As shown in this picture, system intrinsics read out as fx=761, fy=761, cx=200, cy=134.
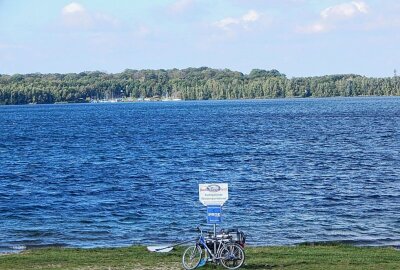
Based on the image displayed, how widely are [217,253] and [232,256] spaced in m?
0.40

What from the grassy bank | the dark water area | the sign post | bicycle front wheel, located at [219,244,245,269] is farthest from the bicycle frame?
the dark water area

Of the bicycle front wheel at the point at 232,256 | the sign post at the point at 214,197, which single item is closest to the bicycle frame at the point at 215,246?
the bicycle front wheel at the point at 232,256

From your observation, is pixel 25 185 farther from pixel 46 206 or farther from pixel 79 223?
pixel 79 223

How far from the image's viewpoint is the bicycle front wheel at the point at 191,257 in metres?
19.1

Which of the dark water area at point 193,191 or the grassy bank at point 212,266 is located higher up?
the grassy bank at point 212,266

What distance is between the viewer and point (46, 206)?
130 ft

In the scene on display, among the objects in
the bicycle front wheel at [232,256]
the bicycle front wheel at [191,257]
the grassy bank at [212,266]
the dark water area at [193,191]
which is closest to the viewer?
the bicycle front wheel at [232,256]

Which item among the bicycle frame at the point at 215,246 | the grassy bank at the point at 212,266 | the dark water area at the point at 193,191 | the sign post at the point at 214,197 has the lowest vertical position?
the dark water area at the point at 193,191

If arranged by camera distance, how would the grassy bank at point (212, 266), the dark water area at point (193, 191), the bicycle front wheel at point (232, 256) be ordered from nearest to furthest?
the bicycle front wheel at point (232, 256) < the grassy bank at point (212, 266) < the dark water area at point (193, 191)

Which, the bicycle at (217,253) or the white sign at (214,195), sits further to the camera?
the white sign at (214,195)

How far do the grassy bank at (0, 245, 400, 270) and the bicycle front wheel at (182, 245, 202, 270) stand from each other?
1.23ft

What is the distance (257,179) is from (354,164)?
11.7 m

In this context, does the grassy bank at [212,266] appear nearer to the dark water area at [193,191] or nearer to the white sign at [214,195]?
the white sign at [214,195]

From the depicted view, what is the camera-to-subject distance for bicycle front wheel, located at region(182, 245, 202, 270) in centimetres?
1911
